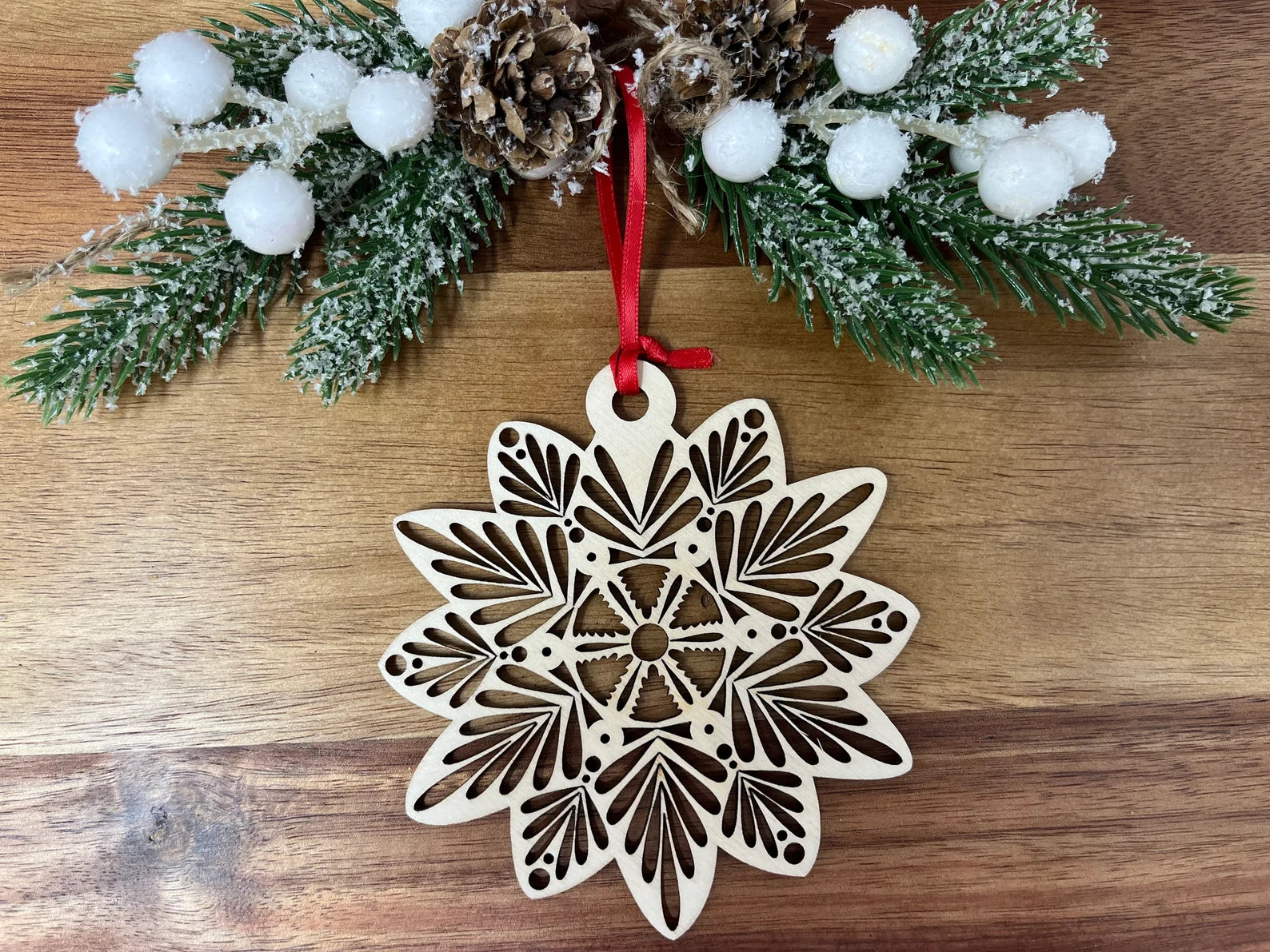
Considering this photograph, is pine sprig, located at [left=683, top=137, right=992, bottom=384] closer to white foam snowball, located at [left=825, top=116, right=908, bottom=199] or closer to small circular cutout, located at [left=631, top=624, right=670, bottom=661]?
white foam snowball, located at [left=825, top=116, right=908, bottom=199]

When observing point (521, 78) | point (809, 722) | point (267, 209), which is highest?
point (521, 78)

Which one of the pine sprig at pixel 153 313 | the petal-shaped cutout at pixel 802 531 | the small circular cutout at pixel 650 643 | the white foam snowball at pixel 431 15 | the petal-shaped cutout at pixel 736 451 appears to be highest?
the white foam snowball at pixel 431 15

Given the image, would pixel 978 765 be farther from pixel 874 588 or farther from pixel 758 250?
pixel 758 250

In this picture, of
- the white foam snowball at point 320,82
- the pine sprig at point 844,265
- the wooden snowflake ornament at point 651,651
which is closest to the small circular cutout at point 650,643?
the wooden snowflake ornament at point 651,651

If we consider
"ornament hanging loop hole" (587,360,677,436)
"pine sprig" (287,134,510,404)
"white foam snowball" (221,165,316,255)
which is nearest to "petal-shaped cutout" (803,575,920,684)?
"ornament hanging loop hole" (587,360,677,436)

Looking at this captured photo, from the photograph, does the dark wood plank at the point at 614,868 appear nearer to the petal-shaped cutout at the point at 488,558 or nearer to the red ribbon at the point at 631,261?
the petal-shaped cutout at the point at 488,558

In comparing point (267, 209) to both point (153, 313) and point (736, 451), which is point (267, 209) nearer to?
point (153, 313)

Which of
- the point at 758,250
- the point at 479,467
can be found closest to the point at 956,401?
the point at 758,250

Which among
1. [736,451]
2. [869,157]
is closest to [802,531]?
[736,451]
